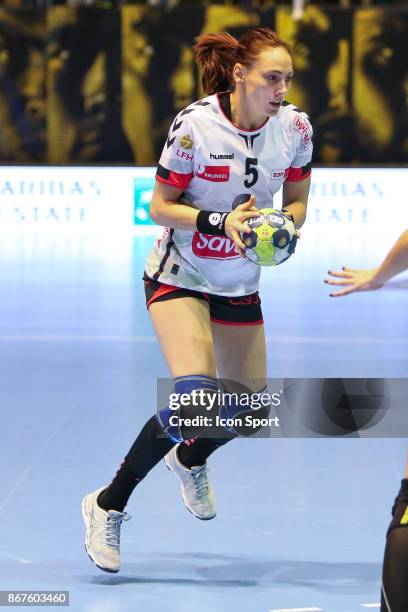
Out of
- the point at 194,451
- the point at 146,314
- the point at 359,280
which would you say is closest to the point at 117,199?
the point at 146,314

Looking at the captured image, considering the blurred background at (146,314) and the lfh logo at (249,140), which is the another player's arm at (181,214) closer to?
the lfh logo at (249,140)

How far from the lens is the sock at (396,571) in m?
2.92

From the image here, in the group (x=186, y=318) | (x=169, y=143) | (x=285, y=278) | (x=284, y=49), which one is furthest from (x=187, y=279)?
(x=285, y=278)

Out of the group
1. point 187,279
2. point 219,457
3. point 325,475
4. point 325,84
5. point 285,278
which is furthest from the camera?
point 325,84

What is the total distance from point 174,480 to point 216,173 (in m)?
1.52

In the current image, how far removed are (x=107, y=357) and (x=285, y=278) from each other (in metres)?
3.43

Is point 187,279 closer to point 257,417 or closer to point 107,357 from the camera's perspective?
point 257,417

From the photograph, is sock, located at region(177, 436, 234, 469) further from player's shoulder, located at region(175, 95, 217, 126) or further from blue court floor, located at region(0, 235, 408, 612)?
player's shoulder, located at region(175, 95, 217, 126)

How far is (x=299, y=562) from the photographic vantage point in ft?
14.0

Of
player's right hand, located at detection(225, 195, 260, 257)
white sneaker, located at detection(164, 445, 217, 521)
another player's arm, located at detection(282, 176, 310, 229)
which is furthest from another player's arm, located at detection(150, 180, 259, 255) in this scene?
white sneaker, located at detection(164, 445, 217, 521)

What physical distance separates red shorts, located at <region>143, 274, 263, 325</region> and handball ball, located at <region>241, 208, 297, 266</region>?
0.36m

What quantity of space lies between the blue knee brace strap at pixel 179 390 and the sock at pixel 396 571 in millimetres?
1180

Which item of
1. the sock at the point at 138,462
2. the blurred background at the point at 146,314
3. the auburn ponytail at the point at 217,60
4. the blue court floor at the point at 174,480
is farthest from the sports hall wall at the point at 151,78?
the sock at the point at 138,462

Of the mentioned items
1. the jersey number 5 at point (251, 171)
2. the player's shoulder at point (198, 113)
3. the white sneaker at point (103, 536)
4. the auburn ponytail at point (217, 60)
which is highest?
the auburn ponytail at point (217, 60)
